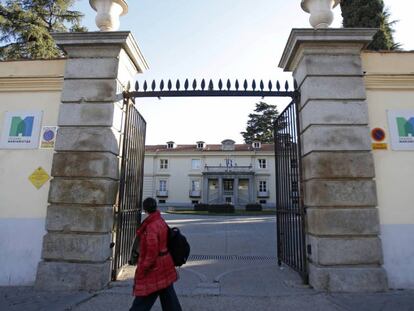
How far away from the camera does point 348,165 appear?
16.7ft

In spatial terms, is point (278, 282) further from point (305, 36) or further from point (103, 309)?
point (305, 36)

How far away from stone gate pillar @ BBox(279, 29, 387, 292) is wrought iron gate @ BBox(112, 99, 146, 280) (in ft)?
10.8

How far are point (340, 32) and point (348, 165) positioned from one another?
234 centimetres

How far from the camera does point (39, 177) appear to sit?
18.0 feet

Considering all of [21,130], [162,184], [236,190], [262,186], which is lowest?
[21,130]

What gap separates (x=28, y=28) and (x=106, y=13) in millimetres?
12961

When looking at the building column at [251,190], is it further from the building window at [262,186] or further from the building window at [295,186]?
the building window at [295,186]

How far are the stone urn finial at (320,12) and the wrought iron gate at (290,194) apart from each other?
146cm

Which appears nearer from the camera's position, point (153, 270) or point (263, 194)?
point (153, 270)

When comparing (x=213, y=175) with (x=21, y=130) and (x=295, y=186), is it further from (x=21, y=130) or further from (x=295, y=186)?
(x=21, y=130)

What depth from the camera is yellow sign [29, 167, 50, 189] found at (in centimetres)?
548

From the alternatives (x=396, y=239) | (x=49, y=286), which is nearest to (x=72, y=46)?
(x=49, y=286)

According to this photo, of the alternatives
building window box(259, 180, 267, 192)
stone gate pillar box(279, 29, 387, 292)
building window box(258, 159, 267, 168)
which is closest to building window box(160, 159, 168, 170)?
building window box(258, 159, 267, 168)

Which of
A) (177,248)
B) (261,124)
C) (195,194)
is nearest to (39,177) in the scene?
(177,248)
